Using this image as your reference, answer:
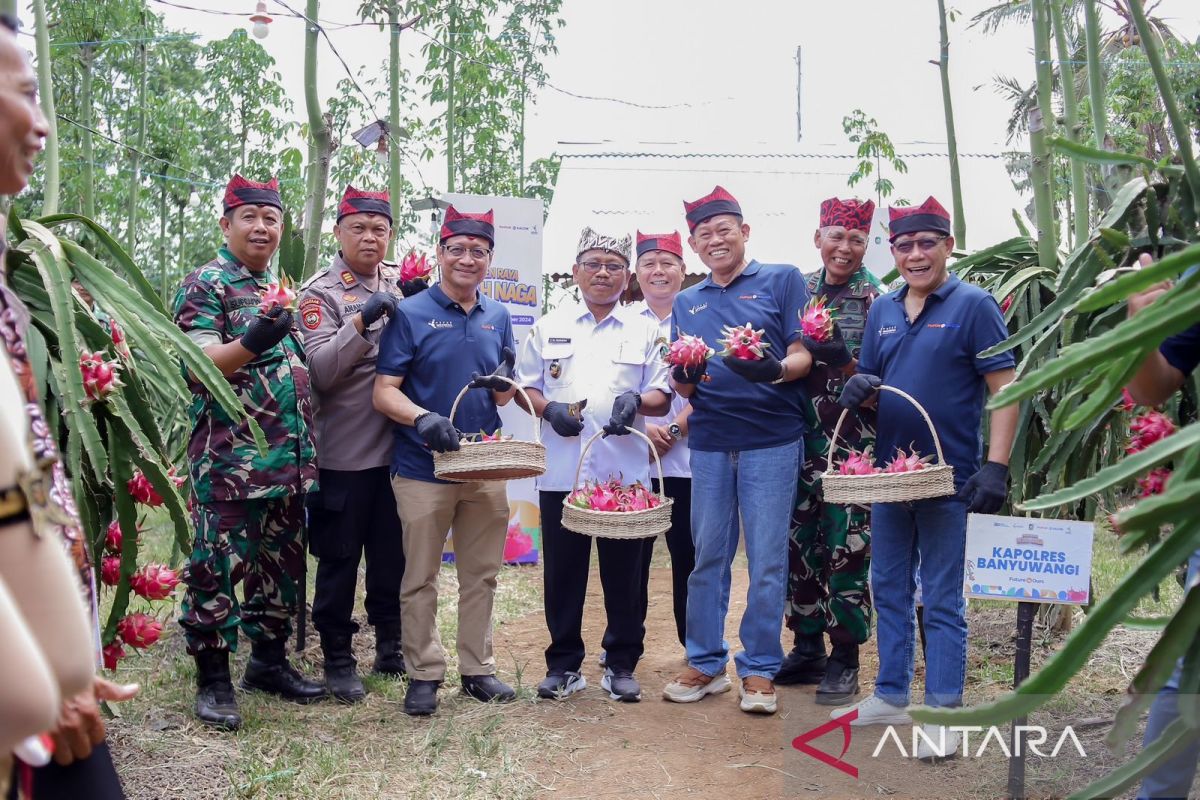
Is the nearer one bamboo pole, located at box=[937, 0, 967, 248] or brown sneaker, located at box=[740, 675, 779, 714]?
brown sneaker, located at box=[740, 675, 779, 714]

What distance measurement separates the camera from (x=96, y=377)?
334cm

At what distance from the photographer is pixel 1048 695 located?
6.55 ft

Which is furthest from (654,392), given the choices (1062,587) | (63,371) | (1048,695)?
(1048,695)

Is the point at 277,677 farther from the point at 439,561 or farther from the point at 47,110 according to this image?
the point at 47,110

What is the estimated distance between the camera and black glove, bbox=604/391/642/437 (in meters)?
→ 5.25

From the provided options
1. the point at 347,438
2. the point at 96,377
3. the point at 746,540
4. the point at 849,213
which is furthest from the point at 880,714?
the point at 96,377

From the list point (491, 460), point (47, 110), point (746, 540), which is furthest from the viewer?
point (746, 540)

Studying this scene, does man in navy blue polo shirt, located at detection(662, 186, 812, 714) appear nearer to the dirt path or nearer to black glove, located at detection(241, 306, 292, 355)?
the dirt path

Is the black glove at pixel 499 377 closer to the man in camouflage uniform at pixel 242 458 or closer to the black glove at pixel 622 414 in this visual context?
the black glove at pixel 622 414

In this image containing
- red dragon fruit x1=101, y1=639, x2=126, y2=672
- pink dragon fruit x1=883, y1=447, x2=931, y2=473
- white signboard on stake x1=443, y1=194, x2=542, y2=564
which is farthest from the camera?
white signboard on stake x1=443, y1=194, x2=542, y2=564

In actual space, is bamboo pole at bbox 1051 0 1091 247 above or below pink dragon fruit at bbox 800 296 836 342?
above

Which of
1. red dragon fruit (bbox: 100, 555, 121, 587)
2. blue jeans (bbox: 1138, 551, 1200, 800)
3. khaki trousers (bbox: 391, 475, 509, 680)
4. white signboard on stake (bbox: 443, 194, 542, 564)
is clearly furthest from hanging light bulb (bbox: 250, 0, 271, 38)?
blue jeans (bbox: 1138, 551, 1200, 800)

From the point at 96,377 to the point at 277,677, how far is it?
2.37 meters

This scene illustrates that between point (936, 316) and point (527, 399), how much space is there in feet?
6.27
